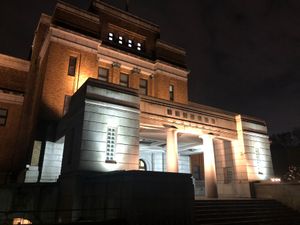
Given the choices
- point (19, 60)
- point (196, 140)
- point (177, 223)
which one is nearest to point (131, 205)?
point (177, 223)

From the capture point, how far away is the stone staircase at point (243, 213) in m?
12.8

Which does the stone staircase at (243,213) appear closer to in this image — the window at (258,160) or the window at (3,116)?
the window at (258,160)

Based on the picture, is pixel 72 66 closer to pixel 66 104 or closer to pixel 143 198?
pixel 66 104

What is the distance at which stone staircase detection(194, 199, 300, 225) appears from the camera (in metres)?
12.8

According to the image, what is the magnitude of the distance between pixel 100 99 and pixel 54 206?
6.91 m

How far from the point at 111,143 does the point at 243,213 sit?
8713 millimetres

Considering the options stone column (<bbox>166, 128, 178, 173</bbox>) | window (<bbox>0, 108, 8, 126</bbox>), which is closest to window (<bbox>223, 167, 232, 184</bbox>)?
stone column (<bbox>166, 128, 178, 173</bbox>)

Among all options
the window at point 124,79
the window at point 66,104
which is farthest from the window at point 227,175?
the window at point 66,104

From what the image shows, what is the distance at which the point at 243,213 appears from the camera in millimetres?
14414

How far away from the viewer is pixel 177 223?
10359mm

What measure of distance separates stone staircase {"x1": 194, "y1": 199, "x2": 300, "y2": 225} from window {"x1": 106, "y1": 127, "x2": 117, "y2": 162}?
5.54m

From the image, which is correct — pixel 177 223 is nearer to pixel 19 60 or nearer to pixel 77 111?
pixel 77 111

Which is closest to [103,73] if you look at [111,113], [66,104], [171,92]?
[66,104]

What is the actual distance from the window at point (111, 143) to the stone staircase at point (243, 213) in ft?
18.2
